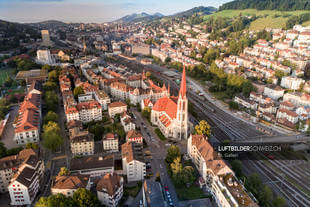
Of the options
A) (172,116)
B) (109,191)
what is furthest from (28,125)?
(172,116)

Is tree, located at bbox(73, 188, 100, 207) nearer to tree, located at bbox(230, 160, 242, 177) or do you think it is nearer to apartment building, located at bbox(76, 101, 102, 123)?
tree, located at bbox(230, 160, 242, 177)

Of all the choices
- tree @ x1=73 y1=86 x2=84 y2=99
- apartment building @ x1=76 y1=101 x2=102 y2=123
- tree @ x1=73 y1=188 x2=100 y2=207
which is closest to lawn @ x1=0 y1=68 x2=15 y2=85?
tree @ x1=73 y1=86 x2=84 y2=99

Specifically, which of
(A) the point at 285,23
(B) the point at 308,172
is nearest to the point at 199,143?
(B) the point at 308,172

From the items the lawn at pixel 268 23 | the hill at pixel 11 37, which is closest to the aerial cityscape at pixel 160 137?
the hill at pixel 11 37

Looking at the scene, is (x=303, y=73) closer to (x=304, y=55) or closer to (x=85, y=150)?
(x=304, y=55)

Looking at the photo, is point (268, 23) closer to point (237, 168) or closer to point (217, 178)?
point (237, 168)

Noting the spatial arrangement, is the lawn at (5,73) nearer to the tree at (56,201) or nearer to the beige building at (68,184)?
the beige building at (68,184)
